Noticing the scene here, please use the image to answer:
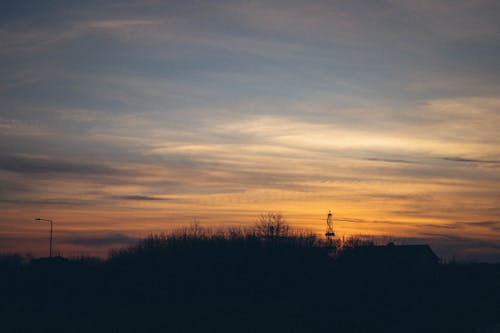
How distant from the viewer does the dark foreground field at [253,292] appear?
39094 millimetres

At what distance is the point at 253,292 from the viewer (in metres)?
52.2

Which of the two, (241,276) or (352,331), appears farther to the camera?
(241,276)

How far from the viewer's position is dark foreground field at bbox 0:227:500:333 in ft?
128

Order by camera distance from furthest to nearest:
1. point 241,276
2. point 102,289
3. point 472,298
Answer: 1. point 102,289
2. point 241,276
3. point 472,298

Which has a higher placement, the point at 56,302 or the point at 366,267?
the point at 366,267

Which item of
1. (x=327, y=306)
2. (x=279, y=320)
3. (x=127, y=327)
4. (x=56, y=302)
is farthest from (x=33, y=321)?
(x=327, y=306)

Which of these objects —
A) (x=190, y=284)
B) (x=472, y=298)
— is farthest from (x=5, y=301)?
(x=472, y=298)

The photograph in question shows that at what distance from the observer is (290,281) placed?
52.6 meters

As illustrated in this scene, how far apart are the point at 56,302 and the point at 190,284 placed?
12506 mm

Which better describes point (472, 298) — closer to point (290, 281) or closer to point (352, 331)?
point (352, 331)

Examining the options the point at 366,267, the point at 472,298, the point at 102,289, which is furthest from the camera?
the point at 102,289

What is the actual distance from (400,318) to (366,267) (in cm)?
1071

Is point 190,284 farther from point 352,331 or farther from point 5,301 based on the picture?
point 352,331

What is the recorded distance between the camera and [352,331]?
3688cm
